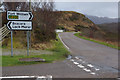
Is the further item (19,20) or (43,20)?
(43,20)

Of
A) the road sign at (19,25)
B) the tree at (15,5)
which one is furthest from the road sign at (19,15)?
the tree at (15,5)

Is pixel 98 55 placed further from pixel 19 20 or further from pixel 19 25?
pixel 19 20

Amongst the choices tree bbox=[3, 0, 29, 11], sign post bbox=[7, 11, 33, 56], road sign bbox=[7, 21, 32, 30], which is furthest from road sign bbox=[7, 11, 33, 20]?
tree bbox=[3, 0, 29, 11]

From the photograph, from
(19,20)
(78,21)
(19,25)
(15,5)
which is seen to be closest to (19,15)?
(19,20)

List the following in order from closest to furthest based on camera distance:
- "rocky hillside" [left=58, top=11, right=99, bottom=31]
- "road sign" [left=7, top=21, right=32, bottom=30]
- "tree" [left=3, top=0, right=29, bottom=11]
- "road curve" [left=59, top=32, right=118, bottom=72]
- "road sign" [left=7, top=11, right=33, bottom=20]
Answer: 1. "rocky hillside" [left=58, top=11, right=99, bottom=31]
2. "road curve" [left=59, top=32, right=118, bottom=72]
3. "road sign" [left=7, top=11, right=33, bottom=20]
4. "road sign" [left=7, top=21, right=32, bottom=30]
5. "tree" [left=3, top=0, right=29, bottom=11]

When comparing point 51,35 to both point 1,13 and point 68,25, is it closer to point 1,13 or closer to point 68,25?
point 1,13

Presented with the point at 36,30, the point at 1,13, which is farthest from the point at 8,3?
the point at 36,30

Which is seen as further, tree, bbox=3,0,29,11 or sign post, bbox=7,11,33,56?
tree, bbox=3,0,29,11

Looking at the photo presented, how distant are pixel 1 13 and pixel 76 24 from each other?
1264 cm

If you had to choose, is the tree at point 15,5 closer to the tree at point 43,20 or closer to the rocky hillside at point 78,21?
the tree at point 43,20

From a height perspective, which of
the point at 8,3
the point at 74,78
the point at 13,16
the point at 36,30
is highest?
the point at 8,3

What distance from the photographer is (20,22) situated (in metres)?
8.80

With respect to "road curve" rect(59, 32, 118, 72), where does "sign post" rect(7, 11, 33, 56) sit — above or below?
above

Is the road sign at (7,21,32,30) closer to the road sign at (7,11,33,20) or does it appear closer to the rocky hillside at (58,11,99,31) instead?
the road sign at (7,11,33,20)
